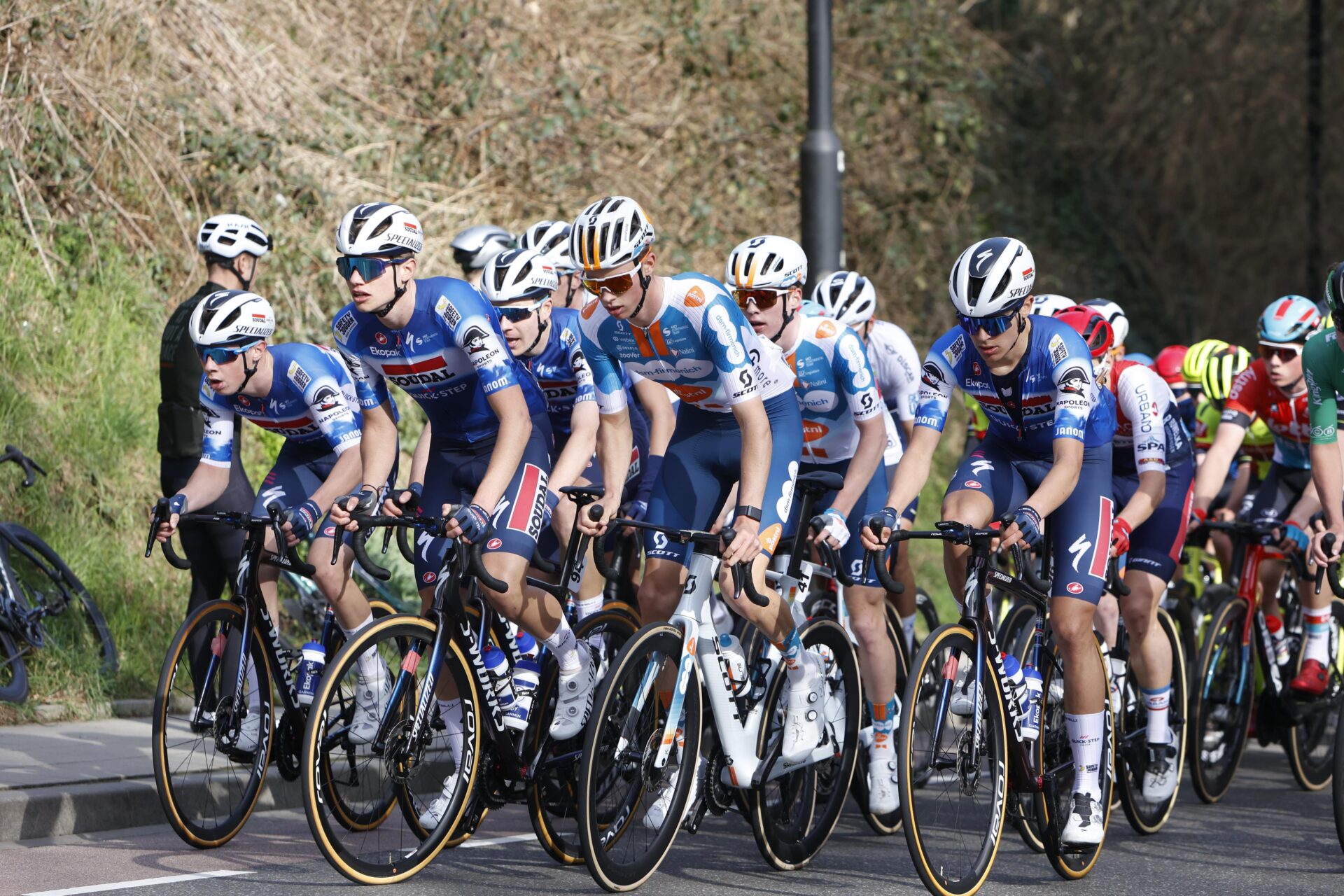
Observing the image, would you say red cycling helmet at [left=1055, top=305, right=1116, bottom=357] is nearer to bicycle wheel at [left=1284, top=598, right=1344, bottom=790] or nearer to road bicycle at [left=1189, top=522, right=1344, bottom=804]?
road bicycle at [left=1189, top=522, right=1344, bottom=804]

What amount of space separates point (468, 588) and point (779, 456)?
125cm

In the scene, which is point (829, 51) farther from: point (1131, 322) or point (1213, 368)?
point (1131, 322)

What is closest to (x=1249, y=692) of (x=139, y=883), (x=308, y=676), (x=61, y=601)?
(x=308, y=676)

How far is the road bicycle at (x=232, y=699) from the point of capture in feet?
21.2

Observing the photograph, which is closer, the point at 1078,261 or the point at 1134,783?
the point at 1134,783

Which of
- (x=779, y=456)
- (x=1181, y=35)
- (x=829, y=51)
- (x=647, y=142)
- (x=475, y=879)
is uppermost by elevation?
(x=1181, y=35)

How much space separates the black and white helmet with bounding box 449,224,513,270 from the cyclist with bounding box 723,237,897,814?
2.86 m

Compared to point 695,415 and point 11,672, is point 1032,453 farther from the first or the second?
point 11,672

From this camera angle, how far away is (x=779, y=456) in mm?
6309

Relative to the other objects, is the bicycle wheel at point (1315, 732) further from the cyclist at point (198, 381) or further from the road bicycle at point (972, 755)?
the cyclist at point (198, 381)

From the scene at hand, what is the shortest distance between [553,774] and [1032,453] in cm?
223

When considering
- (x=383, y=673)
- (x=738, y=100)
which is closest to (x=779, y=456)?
(x=383, y=673)

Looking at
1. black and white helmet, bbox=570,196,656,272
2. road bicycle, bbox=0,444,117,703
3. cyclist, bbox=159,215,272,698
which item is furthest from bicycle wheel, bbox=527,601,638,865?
A: road bicycle, bbox=0,444,117,703

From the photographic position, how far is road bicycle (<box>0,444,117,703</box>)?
8.28 meters
